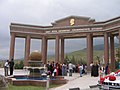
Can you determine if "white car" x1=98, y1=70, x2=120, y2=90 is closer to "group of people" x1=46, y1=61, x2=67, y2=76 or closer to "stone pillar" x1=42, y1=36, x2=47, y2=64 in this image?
"group of people" x1=46, y1=61, x2=67, y2=76

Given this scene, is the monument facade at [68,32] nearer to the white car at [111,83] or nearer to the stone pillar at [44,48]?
the stone pillar at [44,48]

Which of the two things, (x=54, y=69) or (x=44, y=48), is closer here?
(x=54, y=69)

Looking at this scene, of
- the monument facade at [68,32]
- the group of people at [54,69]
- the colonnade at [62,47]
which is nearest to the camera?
the group of people at [54,69]

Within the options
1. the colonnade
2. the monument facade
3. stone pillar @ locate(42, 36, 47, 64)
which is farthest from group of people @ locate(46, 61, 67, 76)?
stone pillar @ locate(42, 36, 47, 64)

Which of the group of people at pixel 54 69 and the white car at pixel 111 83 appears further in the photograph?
the group of people at pixel 54 69

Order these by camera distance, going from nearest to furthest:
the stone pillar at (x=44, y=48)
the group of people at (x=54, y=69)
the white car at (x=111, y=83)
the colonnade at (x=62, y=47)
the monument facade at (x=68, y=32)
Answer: the white car at (x=111, y=83) < the group of people at (x=54, y=69) < the colonnade at (x=62, y=47) < the monument facade at (x=68, y=32) < the stone pillar at (x=44, y=48)

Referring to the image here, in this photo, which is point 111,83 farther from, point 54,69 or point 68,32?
point 68,32

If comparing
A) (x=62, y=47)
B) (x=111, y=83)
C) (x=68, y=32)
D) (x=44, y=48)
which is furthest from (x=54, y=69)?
(x=62, y=47)

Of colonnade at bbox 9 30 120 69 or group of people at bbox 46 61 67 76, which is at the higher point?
colonnade at bbox 9 30 120 69

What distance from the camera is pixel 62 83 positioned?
17766mm

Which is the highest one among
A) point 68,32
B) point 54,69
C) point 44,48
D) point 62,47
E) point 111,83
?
point 68,32

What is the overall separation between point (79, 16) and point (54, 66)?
18.7 metres

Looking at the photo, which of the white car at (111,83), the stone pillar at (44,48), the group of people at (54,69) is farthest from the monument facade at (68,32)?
the white car at (111,83)

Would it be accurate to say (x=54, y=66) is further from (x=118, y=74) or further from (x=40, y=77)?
(x=118, y=74)
